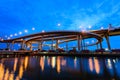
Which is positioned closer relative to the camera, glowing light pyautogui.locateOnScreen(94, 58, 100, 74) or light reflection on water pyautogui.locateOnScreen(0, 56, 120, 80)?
light reflection on water pyautogui.locateOnScreen(0, 56, 120, 80)

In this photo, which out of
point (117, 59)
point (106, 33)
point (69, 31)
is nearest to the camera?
point (117, 59)

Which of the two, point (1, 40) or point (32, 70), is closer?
point (32, 70)

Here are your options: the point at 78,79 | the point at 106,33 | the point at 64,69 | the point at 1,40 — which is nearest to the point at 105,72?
the point at 78,79

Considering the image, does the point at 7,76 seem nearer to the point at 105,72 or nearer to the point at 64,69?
the point at 64,69

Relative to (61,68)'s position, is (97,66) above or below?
above

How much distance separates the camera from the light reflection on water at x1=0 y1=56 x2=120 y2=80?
20531mm

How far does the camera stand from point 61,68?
20828mm

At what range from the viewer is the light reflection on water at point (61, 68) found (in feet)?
67.4

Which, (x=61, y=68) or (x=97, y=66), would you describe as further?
(x=97, y=66)

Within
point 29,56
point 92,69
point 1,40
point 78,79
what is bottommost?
point 78,79

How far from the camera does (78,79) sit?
2025 cm

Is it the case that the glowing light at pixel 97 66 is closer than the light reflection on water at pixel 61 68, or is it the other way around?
the light reflection on water at pixel 61 68

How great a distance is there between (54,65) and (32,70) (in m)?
3.25

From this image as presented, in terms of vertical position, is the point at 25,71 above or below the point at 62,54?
below
